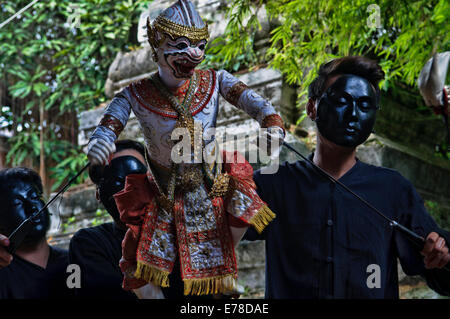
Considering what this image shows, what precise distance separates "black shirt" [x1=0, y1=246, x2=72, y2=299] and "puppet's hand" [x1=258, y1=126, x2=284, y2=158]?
1.61 metres

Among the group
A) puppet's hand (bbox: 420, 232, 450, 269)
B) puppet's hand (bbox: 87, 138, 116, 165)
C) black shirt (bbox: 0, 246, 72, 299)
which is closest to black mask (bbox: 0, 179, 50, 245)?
black shirt (bbox: 0, 246, 72, 299)

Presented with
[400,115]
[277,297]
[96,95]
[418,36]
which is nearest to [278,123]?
[277,297]

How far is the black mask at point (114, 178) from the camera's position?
3.18 metres

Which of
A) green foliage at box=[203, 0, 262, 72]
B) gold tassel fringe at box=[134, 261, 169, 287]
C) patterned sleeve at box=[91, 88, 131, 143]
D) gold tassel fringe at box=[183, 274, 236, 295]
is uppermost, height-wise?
green foliage at box=[203, 0, 262, 72]

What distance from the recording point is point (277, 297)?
269cm

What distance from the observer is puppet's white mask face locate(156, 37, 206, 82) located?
2477mm

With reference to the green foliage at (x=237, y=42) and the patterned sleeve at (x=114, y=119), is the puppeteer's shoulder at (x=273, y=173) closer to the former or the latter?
the patterned sleeve at (x=114, y=119)

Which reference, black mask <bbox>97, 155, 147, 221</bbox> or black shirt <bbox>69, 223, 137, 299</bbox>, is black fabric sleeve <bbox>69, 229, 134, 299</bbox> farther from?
black mask <bbox>97, 155, 147, 221</bbox>

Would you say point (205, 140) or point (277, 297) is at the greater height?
point (205, 140)


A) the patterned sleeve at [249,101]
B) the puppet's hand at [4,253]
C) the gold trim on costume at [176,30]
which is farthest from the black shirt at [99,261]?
the gold trim on costume at [176,30]

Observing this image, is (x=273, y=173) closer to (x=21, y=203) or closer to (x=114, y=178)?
(x=114, y=178)

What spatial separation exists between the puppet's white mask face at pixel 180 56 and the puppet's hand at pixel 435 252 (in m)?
1.21

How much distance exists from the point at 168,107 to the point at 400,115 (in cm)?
329
